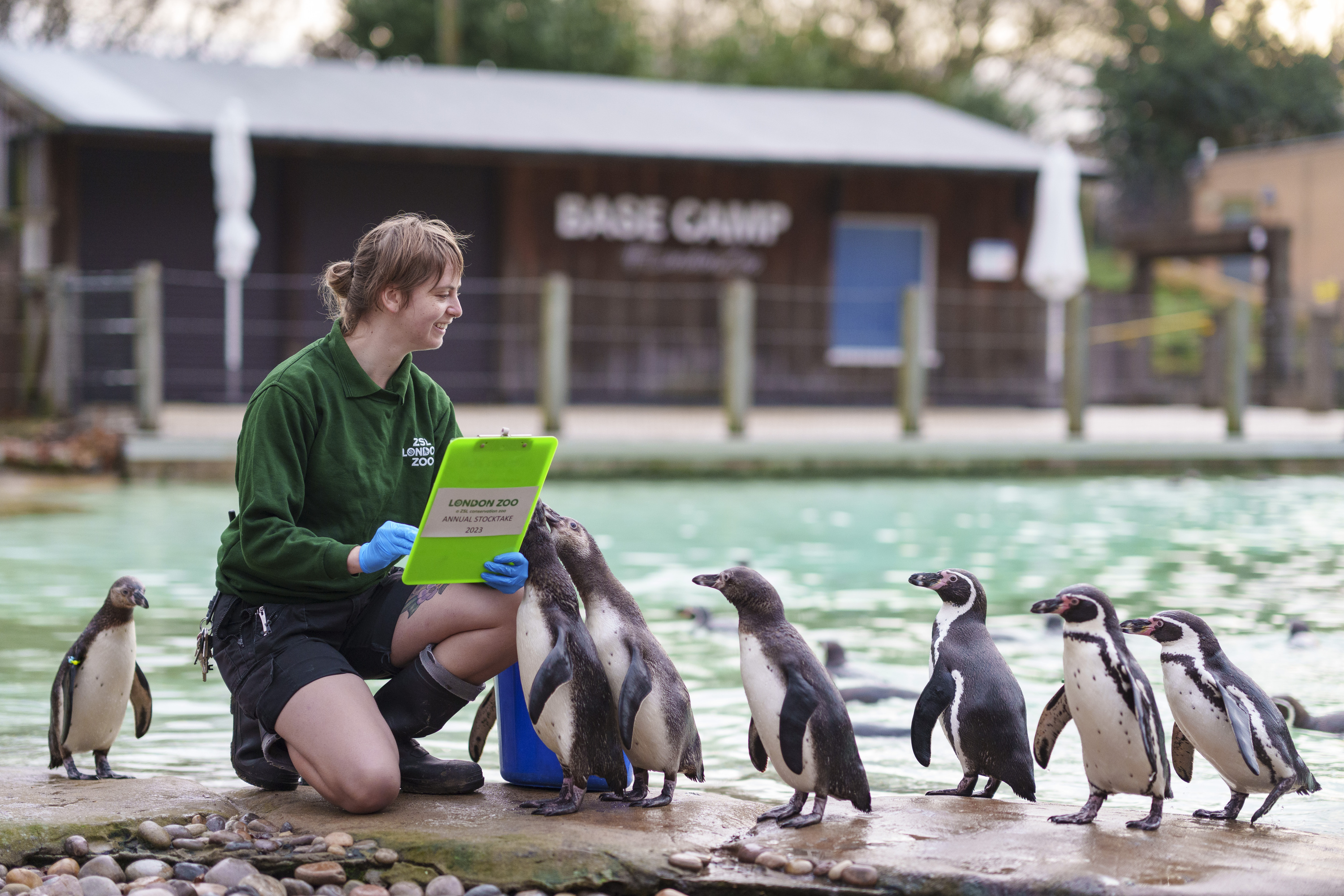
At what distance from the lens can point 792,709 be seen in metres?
3.29

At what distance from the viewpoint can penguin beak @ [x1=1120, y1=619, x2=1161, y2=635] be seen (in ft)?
11.3

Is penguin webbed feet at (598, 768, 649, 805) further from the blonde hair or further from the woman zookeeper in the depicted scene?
the blonde hair

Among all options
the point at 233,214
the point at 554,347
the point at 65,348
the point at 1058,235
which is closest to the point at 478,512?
the point at 554,347

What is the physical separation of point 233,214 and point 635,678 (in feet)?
38.6

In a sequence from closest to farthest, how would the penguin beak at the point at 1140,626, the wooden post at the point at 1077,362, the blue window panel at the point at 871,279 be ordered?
the penguin beak at the point at 1140,626
the wooden post at the point at 1077,362
the blue window panel at the point at 871,279

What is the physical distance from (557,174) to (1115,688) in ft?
46.1

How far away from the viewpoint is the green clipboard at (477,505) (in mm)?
3197

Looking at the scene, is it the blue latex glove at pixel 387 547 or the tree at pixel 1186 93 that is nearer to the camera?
the blue latex glove at pixel 387 547

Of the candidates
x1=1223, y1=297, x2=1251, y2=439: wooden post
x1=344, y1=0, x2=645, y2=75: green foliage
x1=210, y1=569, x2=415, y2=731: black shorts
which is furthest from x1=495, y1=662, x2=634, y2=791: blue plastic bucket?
x1=344, y1=0, x2=645, y2=75: green foliage

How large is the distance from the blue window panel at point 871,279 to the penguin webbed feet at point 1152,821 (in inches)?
566

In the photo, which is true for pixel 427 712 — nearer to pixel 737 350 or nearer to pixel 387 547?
pixel 387 547

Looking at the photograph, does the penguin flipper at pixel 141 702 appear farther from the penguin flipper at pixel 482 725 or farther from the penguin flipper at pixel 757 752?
the penguin flipper at pixel 757 752

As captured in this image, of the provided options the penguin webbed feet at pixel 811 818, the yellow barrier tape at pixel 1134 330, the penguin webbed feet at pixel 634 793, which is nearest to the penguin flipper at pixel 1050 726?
the penguin webbed feet at pixel 811 818

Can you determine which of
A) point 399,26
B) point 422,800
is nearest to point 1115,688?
point 422,800
